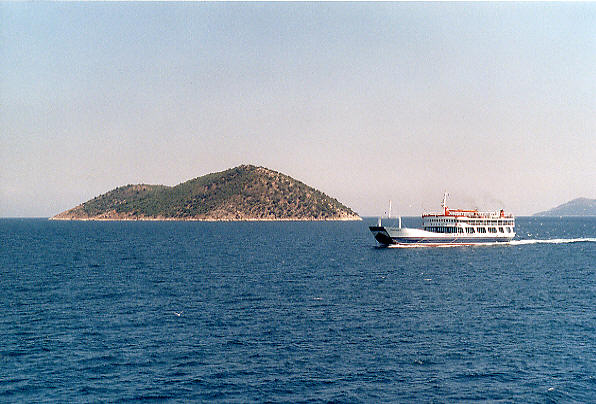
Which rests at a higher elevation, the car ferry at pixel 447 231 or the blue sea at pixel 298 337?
the car ferry at pixel 447 231

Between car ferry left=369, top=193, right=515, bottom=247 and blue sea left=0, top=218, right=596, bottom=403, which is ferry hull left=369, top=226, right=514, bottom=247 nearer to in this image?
car ferry left=369, top=193, right=515, bottom=247

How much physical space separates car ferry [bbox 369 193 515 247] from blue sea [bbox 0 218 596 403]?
49321mm

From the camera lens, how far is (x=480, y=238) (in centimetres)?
14900

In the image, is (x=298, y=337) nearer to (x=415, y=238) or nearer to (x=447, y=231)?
(x=415, y=238)

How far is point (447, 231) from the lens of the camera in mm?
143375

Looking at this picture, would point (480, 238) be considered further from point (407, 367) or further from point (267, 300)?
point (407, 367)

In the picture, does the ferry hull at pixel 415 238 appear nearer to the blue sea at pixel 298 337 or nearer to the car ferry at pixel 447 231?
the car ferry at pixel 447 231

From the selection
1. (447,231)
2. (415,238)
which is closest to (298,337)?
(415,238)

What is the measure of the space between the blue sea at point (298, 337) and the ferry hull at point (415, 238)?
159ft

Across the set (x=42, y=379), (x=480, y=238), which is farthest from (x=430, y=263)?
(x=42, y=379)

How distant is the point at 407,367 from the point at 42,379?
27.3 meters

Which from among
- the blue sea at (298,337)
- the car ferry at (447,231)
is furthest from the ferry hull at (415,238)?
the blue sea at (298,337)

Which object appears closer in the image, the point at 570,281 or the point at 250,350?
the point at 250,350

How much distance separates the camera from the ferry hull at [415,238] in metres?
139
